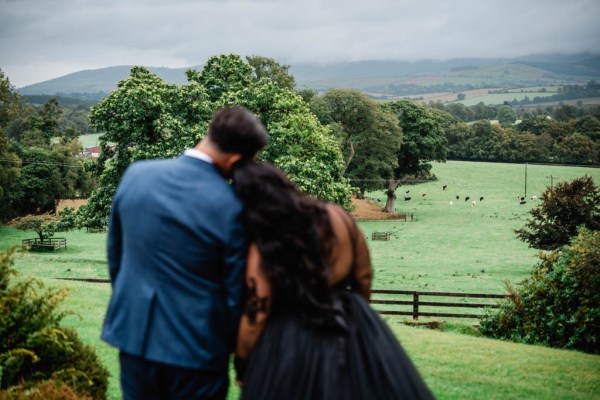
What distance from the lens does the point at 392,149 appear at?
6675 centimetres

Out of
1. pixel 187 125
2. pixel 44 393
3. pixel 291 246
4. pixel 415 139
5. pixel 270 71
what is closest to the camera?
pixel 291 246

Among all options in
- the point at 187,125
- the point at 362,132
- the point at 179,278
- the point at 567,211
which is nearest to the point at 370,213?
the point at 362,132

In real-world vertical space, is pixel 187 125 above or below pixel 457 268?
above

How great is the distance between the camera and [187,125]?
105 ft

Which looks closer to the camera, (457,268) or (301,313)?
(301,313)

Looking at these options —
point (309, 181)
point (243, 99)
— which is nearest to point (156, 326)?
point (309, 181)

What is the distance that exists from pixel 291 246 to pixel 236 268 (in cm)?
40

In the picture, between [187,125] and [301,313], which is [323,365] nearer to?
[301,313]

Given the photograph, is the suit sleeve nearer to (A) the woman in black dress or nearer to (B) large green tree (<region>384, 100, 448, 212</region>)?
(A) the woman in black dress

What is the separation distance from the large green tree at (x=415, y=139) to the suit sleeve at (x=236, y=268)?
68001mm

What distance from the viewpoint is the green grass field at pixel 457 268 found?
9250 mm

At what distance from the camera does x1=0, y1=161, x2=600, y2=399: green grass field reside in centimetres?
925

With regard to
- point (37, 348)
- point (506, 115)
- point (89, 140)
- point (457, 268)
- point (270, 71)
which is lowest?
point (457, 268)

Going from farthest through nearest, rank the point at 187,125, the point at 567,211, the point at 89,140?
the point at 89,140
the point at 567,211
the point at 187,125
